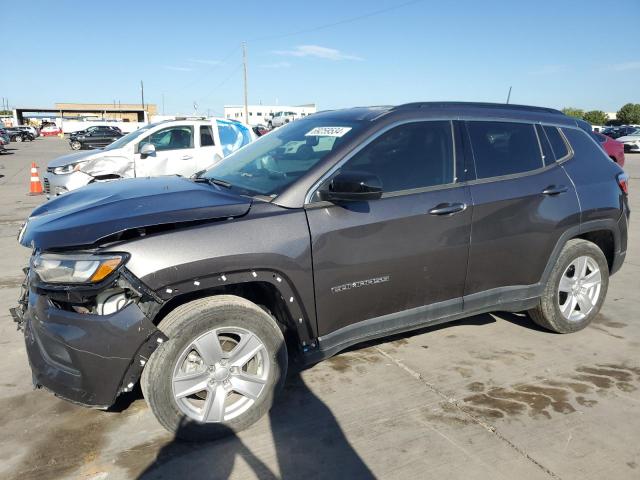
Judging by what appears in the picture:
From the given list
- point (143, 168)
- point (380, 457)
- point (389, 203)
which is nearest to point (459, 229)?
point (389, 203)

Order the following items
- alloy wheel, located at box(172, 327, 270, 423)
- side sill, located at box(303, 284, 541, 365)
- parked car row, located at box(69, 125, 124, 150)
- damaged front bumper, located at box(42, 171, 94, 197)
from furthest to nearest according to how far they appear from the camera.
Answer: parked car row, located at box(69, 125, 124, 150), damaged front bumper, located at box(42, 171, 94, 197), side sill, located at box(303, 284, 541, 365), alloy wheel, located at box(172, 327, 270, 423)

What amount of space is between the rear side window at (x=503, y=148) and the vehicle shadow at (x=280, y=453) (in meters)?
2.06

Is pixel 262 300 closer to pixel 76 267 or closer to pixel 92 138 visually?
pixel 76 267

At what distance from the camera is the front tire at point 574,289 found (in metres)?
4.16

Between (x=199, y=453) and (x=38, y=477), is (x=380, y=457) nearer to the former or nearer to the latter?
(x=199, y=453)

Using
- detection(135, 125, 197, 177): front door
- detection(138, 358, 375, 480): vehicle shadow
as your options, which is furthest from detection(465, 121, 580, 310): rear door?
detection(135, 125, 197, 177): front door

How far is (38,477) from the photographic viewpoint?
2602mm

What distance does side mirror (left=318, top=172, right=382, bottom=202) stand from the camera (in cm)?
293

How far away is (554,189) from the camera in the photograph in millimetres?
3941

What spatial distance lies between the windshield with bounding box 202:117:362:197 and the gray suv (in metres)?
0.02

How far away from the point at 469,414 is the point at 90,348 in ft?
7.33

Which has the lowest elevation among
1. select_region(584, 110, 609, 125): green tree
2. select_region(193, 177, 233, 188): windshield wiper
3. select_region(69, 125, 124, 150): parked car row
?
select_region(193, 177, 233, 188): windshield wiper

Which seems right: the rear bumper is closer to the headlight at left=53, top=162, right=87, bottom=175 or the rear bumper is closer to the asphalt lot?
the asphalt lot

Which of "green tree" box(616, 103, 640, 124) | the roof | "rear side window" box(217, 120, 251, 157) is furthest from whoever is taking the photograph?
"green tree" box(616, 103, 640, 124)
